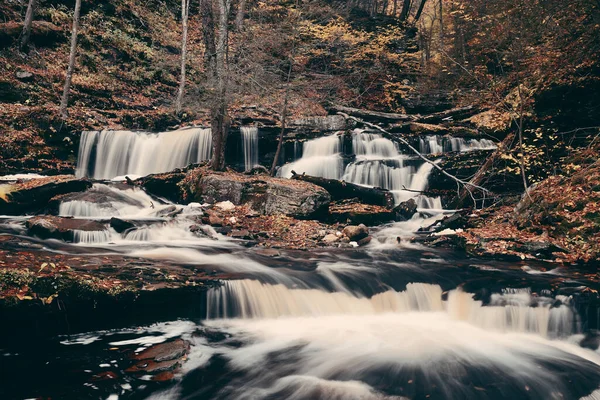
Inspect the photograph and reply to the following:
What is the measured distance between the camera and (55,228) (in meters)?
8.46

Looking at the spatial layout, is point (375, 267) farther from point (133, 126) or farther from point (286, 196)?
point (133, 126)

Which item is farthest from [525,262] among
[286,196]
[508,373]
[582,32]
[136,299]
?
[582,32]

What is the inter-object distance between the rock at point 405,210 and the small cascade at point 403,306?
498 cm

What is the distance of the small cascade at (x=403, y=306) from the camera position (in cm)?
616

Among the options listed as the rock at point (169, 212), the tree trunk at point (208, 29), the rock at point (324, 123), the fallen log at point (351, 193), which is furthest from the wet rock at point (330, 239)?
the rock at point (324, 123)

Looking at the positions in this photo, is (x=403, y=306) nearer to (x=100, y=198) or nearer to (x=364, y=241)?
(x=364, y=241)

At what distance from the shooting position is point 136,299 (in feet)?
18.2

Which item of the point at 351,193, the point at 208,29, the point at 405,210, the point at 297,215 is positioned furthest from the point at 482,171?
the point at 208,29

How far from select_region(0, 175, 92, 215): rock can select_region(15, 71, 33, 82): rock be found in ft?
24.8

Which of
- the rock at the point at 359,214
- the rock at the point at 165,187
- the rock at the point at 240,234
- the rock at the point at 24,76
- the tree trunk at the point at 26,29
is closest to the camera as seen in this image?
the rock at the point at 240,234

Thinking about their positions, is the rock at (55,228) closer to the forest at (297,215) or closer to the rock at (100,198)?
the forest at (297,215)

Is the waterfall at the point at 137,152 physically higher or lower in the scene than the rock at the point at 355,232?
higher

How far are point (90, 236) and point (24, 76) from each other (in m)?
11.7

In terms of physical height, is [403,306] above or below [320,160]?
below
